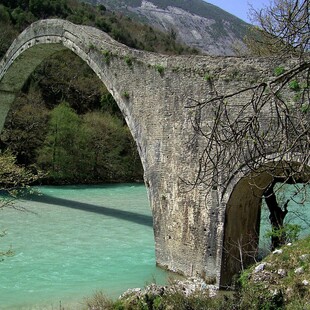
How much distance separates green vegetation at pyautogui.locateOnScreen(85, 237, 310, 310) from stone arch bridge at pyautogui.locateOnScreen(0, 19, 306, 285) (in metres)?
1.61

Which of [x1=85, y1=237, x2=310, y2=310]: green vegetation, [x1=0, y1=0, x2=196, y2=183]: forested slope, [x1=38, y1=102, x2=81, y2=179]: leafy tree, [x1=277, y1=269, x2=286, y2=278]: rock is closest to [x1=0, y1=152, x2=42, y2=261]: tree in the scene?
[x1=85, y1=237, x2=310, y2=310]: green vegetation

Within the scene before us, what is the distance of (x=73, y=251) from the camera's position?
10.1 meters

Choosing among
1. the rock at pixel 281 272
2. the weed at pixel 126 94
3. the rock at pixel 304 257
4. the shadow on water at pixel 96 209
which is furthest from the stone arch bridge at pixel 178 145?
the shadow on water at pixel 96 209

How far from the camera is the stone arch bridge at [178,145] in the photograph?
7578 millimetres

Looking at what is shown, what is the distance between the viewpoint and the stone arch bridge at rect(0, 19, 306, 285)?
298 inches

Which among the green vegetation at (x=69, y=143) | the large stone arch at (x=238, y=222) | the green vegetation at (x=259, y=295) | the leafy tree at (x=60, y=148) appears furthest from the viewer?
the green vegetation at (x=69, y=143)

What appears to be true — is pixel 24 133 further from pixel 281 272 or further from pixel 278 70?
pixel 281 272

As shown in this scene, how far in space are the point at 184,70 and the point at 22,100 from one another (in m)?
19.1

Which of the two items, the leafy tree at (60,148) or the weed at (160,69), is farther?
the leafy tree at (60,148)

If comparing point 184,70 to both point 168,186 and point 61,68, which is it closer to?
point 168,186

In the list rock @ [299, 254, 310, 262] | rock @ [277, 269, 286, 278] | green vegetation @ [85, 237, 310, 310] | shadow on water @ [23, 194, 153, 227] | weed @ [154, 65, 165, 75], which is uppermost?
weed @ [154, 65, 165, 75]

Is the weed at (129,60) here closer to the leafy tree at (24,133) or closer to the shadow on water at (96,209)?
the shadow on water at (96,209)

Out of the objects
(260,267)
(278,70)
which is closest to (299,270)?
(260,267)

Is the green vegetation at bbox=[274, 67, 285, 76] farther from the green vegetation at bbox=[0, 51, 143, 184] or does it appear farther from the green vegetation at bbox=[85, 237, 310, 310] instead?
the green vegetation at bbox=[0, 51, 143, 184]
